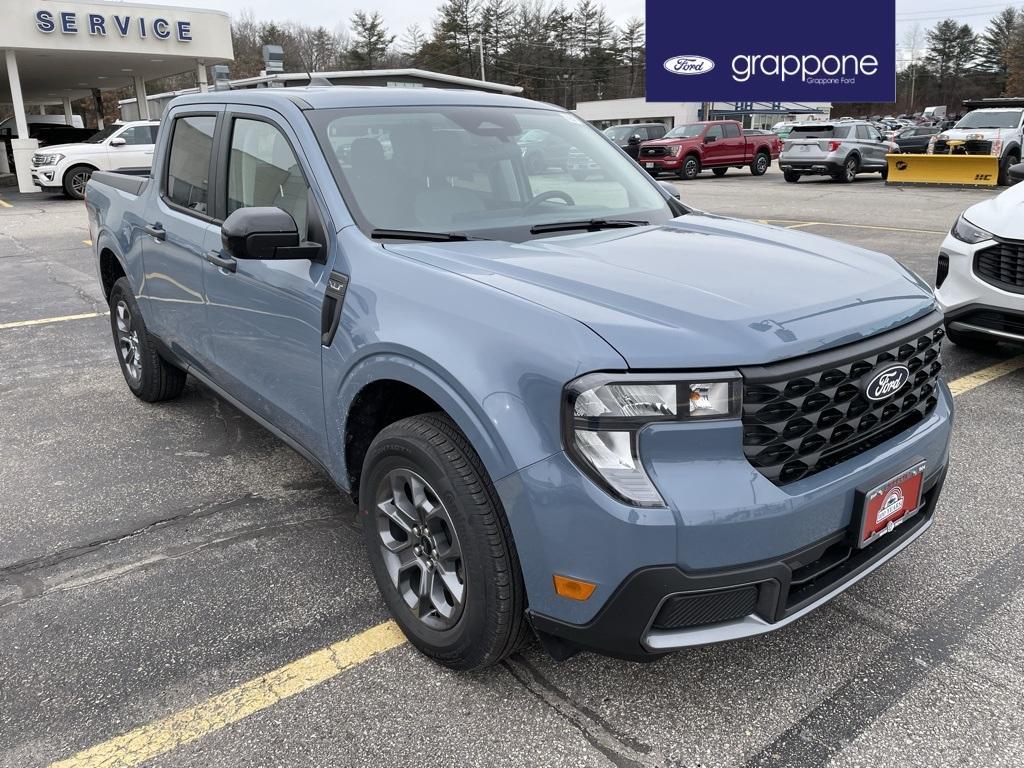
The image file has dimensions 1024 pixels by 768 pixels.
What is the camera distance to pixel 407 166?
3.14 metres

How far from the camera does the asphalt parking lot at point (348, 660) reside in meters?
2.28

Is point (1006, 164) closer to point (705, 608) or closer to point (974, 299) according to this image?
point (974, 299)

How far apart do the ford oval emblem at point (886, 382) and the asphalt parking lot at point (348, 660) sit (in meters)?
0.87

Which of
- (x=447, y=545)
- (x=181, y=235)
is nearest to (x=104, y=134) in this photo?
(x=181, y=235)

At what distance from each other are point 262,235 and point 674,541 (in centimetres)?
171

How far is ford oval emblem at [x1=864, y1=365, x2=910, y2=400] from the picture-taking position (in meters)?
2.32

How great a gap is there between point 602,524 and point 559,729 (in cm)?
73

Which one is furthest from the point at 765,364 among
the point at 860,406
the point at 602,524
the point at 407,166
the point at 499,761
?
the point at 407,166

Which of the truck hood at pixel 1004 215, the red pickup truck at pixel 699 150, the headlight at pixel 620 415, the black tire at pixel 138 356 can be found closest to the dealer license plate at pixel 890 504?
the headlight at pixel 620 415

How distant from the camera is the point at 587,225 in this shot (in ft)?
10.5

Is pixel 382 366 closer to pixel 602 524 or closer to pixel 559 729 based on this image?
pixel 602 524

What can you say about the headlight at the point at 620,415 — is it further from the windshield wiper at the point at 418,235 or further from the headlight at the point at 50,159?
the headlight at the point at 50,159

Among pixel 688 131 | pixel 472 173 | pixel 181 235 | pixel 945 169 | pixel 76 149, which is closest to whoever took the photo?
pixel 472 173

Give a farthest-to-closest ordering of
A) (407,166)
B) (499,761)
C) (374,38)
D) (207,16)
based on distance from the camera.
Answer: (374,38)
(207,16)
(407,166)
(499,761)
